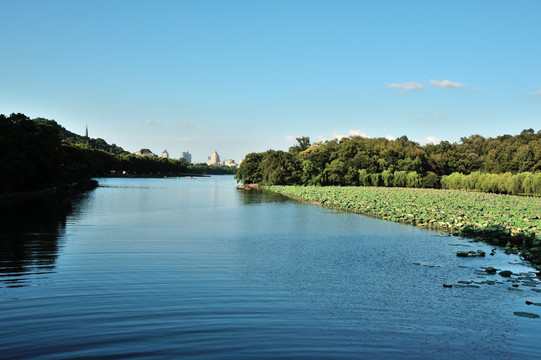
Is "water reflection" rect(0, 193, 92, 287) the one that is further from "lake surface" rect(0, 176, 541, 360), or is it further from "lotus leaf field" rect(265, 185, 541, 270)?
"lotus leaf field" rect(265, 185, 541, 270)

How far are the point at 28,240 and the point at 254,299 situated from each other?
1151cm

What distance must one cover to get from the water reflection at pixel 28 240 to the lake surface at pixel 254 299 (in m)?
0.09

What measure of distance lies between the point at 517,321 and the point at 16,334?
31.8 ft

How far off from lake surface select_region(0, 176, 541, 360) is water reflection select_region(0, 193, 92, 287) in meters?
0.09

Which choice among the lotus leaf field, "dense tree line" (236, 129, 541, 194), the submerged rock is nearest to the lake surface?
the submerged rock

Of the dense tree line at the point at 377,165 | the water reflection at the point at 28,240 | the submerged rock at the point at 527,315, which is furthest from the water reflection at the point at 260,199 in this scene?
the submerged rock at the point at 527,315

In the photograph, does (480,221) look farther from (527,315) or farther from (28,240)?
(28,240)

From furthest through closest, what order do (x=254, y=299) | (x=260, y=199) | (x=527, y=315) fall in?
(x=260, y=199), (x=254, y=299), (x=527, y=315)

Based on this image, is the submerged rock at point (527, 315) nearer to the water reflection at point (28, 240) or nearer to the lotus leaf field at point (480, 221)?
the lotus leaf field at point (480, 221)

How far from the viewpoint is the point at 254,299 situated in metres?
9.69

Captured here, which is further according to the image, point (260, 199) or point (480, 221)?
point (260, 199)

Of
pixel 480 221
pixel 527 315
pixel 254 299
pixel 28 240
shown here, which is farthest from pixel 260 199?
pixel 527 315

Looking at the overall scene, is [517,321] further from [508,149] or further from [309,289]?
[508,149]

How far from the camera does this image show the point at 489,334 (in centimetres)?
805
